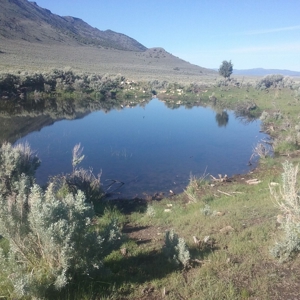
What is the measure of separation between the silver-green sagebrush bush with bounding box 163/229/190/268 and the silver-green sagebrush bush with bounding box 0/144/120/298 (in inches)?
43.3

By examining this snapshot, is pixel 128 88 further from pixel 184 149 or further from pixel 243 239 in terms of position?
pixel 243 239

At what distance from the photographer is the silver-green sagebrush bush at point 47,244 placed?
13.9 feet

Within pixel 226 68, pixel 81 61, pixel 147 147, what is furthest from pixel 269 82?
pixel 81 61

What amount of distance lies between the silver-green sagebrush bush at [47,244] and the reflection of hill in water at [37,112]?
13.1m

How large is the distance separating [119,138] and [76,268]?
17.0m

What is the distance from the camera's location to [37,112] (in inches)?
1111

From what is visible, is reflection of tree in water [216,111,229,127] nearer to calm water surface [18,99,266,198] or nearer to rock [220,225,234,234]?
calm water surface [18,99,266,198]

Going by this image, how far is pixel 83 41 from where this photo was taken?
433ft

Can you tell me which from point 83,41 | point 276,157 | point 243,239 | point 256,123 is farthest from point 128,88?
point 83,41

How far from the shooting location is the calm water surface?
46.1 ft

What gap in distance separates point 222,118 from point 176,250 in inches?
1089

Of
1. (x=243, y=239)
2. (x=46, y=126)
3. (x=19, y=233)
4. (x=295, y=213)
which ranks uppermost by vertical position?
(x=295, y=213)

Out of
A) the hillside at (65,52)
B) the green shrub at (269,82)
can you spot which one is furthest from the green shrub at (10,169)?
the hillside at (65,52)

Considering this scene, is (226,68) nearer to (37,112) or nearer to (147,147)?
(37,112)
